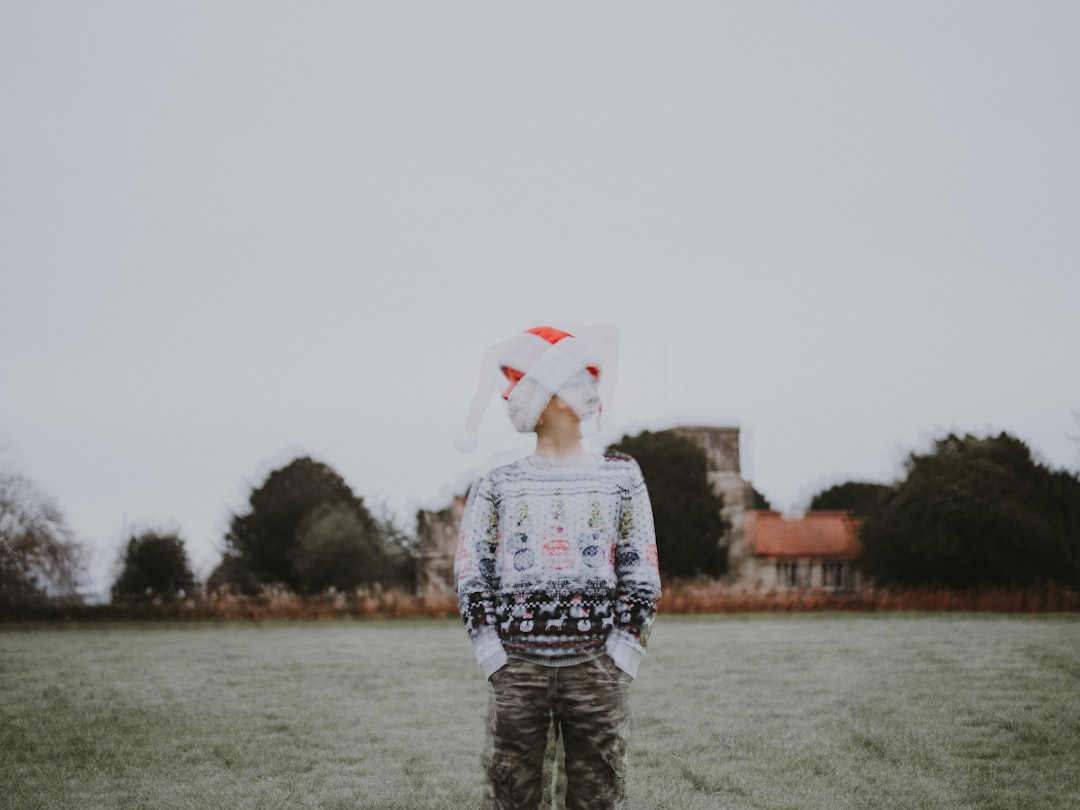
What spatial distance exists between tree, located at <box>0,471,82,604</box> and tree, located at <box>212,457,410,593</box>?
741 centimetres

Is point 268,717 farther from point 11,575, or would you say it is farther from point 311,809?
point 11,575

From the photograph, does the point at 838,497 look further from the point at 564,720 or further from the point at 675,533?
the point at 564,720

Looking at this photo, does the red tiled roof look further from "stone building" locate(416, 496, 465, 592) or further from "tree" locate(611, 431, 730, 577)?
"stone building" locate(416, 496, 465, 592)

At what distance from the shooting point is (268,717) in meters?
7.02

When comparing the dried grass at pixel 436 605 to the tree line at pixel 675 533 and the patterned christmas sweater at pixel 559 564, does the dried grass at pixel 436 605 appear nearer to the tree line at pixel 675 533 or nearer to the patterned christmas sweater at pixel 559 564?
the tree line at pixel 675 533

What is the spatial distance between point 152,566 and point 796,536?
26060 mm

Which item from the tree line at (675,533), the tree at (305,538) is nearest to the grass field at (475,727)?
the tree line at (675,533)

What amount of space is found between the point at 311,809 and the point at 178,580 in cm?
2536

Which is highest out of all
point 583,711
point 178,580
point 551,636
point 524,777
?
point 551,636

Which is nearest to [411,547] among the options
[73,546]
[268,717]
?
[73,546]

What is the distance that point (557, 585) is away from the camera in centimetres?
287

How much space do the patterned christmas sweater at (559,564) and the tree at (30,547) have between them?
1972 centimetres

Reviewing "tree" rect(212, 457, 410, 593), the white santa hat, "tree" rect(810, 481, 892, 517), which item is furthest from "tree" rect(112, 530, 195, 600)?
"tree" rect(810, 481, 892, 517)

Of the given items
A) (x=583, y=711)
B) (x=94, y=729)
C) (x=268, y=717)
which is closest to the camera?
(x=583, y=711)
